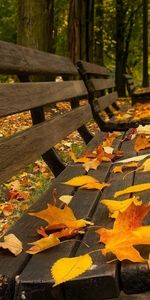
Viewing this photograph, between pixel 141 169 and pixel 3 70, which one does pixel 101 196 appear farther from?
pixel 3 70

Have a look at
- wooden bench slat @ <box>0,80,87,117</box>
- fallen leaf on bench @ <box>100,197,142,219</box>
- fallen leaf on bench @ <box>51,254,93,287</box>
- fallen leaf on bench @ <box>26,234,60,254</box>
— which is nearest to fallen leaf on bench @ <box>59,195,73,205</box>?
fallen leaf on bench @ <box>100,197,142,219</box>

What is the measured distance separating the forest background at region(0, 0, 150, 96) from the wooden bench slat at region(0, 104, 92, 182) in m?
6.20

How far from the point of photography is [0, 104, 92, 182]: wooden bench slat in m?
2.05

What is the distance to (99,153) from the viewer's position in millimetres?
A: 3076

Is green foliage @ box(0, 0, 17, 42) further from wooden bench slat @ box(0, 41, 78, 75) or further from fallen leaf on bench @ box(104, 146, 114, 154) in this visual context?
fallen leaf on bench @ box(104, 146, 114, 154)

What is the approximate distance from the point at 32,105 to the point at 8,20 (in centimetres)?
2003

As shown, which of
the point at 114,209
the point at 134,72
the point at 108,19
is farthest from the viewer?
the point at 134,72

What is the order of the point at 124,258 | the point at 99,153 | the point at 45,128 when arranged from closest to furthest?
1. the point at 124,258
2. the point at 45,128
3. the point at 99,153

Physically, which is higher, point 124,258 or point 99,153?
point 124,258

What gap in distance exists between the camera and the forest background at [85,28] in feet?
30.9

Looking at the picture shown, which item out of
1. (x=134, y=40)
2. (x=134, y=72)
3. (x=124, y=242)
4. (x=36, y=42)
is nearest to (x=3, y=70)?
(x=124, y=242)

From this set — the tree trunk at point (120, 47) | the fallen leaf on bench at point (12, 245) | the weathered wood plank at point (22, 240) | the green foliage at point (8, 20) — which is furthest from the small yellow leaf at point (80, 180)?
the green foliage at point (8, 20)

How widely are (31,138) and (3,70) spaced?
0.34 meters

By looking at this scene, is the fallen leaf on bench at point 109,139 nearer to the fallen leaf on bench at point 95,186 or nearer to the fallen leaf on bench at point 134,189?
the fallen leaf on bench at point 95,186
